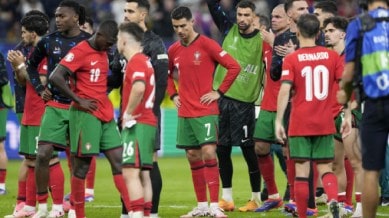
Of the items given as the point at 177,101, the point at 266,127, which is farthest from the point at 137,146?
the point at 266,127

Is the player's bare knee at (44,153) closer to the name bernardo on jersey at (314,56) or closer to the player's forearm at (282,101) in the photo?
the player's forearm at (282,101)

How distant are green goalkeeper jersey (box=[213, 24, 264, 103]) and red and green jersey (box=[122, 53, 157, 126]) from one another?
3187mm

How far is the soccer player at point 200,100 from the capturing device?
12.9 metres

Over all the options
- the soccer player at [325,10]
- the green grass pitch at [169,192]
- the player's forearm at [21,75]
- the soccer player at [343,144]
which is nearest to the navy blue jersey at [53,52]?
the player's forearm at [21,75]

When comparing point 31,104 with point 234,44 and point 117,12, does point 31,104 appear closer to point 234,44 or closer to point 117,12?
point 234,44

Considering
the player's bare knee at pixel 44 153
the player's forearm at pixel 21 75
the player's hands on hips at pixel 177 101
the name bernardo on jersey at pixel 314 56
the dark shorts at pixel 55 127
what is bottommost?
the player's bare knee at pixel 44 153

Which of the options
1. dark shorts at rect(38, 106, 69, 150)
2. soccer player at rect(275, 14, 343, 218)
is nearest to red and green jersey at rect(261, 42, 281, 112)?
soccer player at rect(275, 14, 343, 218)

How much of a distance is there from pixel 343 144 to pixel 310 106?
1570 millimetres

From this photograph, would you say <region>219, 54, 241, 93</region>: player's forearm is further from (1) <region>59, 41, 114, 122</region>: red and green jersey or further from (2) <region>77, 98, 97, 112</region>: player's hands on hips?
(2) <region>77, 98, 97, 112</region>: player's hands on hips

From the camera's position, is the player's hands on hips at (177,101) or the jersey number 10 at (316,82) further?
the player's hands on hips at (177,101)

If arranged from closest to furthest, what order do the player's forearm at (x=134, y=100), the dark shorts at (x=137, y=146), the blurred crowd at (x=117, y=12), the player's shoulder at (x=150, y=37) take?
the player's forearm at (x=134, y=100)
the dark shorts at (x=137, y=146)
the player's shoulder at (x=150, y=37)
the blurred crowd at (x=117, y=12)

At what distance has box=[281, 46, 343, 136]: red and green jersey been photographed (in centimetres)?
1138

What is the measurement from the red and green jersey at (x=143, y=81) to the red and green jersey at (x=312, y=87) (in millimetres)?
1540

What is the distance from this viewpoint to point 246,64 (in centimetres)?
1398
